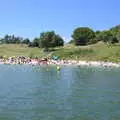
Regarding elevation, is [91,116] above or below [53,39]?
below

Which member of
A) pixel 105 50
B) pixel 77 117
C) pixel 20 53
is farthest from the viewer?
pixel 20 53

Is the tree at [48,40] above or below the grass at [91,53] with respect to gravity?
above

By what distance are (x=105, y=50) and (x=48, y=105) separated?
13091 cm

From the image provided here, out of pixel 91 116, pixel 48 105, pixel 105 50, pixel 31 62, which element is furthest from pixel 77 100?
pixel 105 50

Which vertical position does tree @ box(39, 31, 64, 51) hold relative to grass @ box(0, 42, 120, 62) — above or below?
above

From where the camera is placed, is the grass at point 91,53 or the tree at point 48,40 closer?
the grass at point 91,53

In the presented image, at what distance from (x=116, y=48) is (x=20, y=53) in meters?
44.7

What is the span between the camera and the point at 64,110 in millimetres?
36875

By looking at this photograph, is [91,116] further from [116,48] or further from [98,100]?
[116,48]

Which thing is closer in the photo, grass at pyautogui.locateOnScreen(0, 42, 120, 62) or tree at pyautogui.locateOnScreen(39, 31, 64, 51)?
grass at pyautogui.locateOnScreen(0, 42, 120, 62)

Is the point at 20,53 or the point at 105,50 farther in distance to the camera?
the point at 20,53

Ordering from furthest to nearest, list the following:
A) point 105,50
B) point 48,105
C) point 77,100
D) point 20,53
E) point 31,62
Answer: point 20,53
point 105,50
point 31,62
point 77,100
point 48,105

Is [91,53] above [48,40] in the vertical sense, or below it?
below

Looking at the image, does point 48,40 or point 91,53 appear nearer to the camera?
point 91,53
